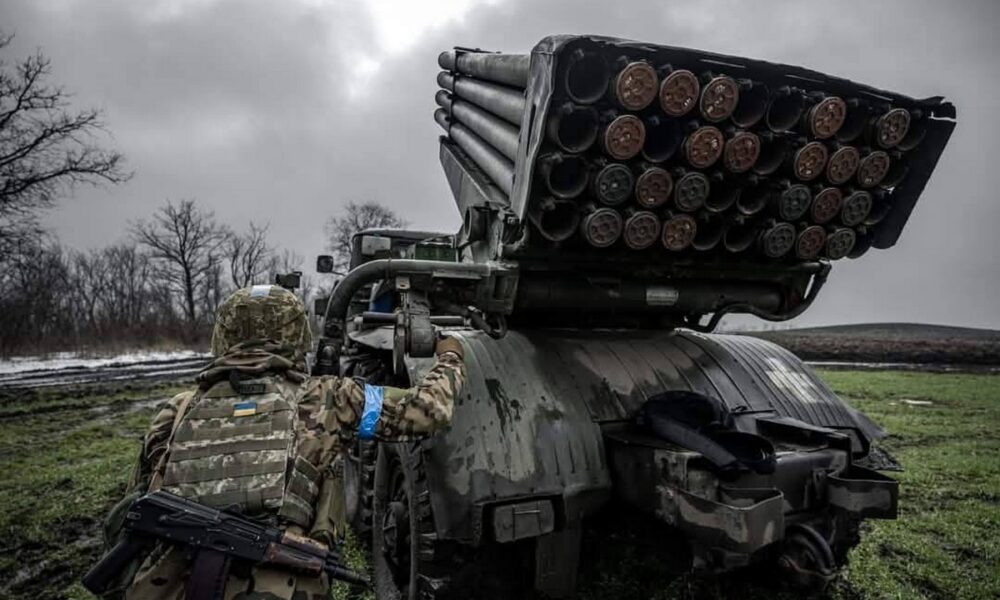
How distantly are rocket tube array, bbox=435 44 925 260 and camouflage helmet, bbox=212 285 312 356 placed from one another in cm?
134

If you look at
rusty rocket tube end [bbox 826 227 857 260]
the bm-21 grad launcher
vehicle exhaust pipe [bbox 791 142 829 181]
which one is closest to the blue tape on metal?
the bm-21 grad launcher

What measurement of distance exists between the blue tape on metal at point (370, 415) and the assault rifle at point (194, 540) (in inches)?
21.5

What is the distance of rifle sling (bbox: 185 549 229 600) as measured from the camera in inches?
82.9

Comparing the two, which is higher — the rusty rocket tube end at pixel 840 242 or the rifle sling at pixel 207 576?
the rusty rocket tube end at pixel 840 242

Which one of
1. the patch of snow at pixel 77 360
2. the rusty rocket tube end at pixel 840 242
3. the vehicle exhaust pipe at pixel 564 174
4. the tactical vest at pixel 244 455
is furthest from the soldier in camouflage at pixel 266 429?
the patch of snow at pixel 77 360

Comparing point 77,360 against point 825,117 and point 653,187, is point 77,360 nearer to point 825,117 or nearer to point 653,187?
point 653,187

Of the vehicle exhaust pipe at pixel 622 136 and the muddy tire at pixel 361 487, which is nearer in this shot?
the vehicle exhaust pipe at pixel 622 136

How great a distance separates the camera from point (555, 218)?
3.39m

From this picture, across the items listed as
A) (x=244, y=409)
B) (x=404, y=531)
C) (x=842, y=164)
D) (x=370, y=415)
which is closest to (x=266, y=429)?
(x=244, y=409)

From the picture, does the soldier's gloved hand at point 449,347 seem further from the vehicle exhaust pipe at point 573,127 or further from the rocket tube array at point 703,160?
the vehicle exhaust pipe at point 573,127

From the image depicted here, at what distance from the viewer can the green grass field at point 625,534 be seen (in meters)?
3.83

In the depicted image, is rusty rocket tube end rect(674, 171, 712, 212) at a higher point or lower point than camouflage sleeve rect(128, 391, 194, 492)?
higher

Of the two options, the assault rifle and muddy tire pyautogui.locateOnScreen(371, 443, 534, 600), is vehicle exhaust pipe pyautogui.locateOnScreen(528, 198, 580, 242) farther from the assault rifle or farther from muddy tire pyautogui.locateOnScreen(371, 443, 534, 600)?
the assault rifle

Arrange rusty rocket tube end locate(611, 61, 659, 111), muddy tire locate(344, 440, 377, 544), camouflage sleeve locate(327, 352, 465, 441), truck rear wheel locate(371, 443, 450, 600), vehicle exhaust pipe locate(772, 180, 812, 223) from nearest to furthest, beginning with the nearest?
camouflage sleeve locate(327, 352, 465, 441) → rusty rocket tube end locate(611, 61, 659, 111) → truck rear wheel locate(371, 443, 450, 600) → vehicle exhaust pipe locate(772, 180, 812, 223) → muddy tire locate(344, 440, 377, 544)
